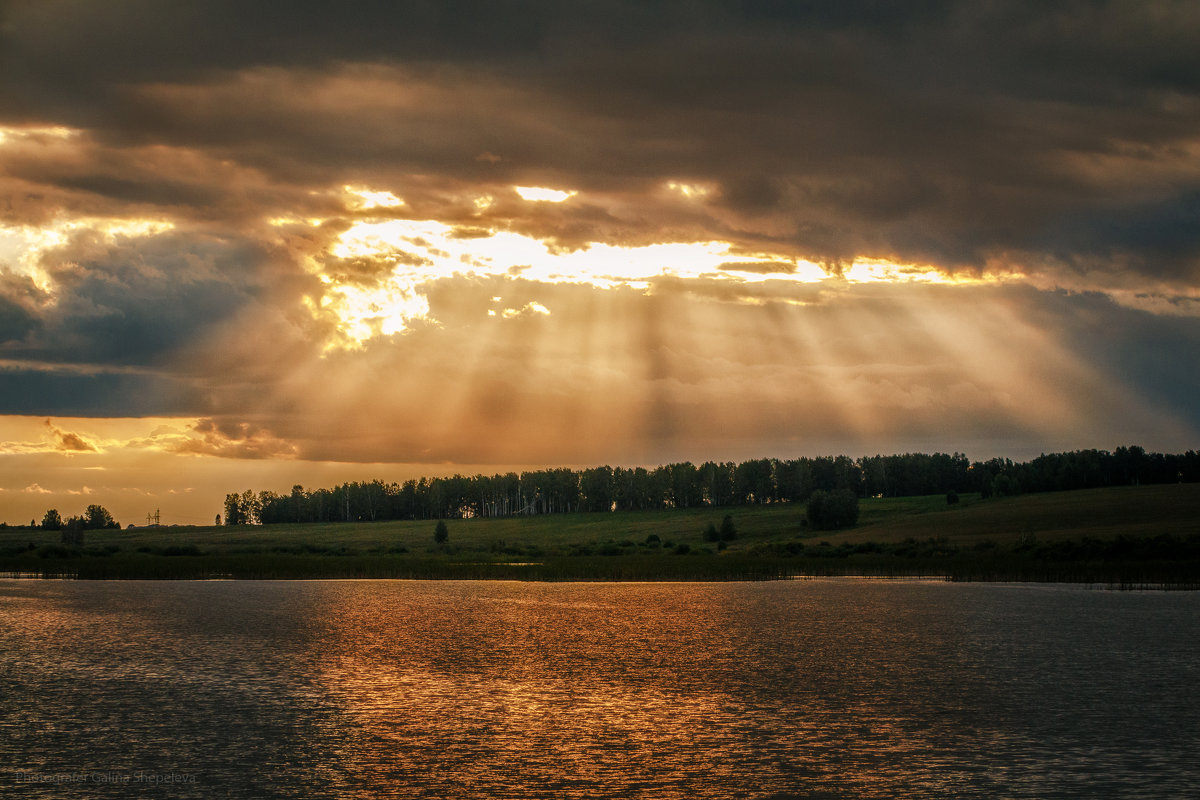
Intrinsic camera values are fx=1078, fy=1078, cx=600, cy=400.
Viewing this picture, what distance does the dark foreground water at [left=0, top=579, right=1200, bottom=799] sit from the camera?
22922 millimetres

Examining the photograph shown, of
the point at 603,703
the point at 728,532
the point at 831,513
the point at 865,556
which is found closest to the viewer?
the point at 603,703

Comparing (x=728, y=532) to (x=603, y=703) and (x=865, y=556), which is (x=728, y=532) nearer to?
(x=865, y=556)

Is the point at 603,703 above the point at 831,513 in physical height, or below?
below

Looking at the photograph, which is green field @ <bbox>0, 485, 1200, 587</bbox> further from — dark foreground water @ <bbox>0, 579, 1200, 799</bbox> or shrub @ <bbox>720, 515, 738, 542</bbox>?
dark foreground water @ <bbox>0, 579, 1200, 799</bbox>

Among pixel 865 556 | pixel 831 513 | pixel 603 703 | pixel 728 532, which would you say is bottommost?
pixel 865 556

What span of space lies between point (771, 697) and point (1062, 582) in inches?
2464

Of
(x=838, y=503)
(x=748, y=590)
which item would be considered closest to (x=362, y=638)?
(x=748, y=590)

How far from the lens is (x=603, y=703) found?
3200 centimetres

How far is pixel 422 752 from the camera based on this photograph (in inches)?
1000

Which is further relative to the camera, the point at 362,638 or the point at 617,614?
the point at 617,614

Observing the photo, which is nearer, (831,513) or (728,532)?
(728,532)

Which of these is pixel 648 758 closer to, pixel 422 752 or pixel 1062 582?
pixel 422 752

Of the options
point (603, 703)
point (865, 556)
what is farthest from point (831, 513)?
point (603, 703)

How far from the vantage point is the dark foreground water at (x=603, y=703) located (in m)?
22.9
